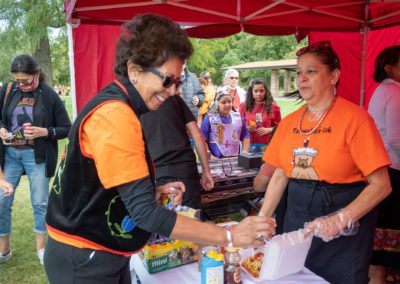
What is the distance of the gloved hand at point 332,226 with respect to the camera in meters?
1.50

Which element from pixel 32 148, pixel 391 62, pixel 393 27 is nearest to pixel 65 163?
pixel 32 148

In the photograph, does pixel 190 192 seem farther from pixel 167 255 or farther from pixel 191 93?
pixel 191 93

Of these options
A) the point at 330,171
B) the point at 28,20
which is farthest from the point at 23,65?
the point at 28,20

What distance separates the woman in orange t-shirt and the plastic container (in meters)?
3.40

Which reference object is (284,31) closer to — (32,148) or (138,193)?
(32,148)

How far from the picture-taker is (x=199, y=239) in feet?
3.82

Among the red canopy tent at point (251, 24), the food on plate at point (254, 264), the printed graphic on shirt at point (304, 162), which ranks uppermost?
the red canopy tent at point (251, 24)

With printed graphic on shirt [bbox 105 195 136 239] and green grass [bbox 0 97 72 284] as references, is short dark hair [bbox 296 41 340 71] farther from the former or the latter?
green grass [bbox 0 97 72 284]

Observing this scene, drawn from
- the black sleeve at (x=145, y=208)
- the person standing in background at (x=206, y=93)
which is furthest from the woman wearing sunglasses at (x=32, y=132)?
the person standing in background at (x=206, y=93)

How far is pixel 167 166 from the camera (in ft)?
8.17

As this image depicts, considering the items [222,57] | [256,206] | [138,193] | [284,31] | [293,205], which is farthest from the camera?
[222,57]

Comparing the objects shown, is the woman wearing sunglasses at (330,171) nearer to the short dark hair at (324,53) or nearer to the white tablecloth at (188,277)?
the short dark hair at (324,53)

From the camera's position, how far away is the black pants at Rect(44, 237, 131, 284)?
1.20 meters

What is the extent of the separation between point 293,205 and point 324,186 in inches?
8.5
